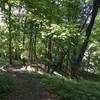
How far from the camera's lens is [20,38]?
105 ft

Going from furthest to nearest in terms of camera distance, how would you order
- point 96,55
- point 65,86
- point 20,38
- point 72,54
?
point 96,55
point 20,38
point 72,54
point 65,86

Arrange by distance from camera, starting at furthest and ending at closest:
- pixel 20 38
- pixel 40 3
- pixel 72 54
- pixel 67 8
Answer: pixel 20 38 < pixel 72 54 < pixel 67 8 < pixel 40 3

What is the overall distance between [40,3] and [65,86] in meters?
4.72

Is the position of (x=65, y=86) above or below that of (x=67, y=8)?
below

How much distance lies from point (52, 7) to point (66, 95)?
4.16 metres

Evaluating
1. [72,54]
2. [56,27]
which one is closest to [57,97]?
[56,27]

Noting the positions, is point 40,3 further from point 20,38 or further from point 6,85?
point 20,38

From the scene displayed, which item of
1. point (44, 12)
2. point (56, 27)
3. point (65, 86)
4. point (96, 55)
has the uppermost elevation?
point (44, 12)

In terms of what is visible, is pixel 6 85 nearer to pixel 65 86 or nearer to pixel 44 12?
pixel 65 86

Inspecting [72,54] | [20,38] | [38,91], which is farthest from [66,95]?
[20,38]

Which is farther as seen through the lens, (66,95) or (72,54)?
(72,54)

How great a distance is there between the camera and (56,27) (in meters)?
11.6

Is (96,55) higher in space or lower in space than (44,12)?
lower

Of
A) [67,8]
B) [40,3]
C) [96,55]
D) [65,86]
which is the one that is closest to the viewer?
[40,3]
